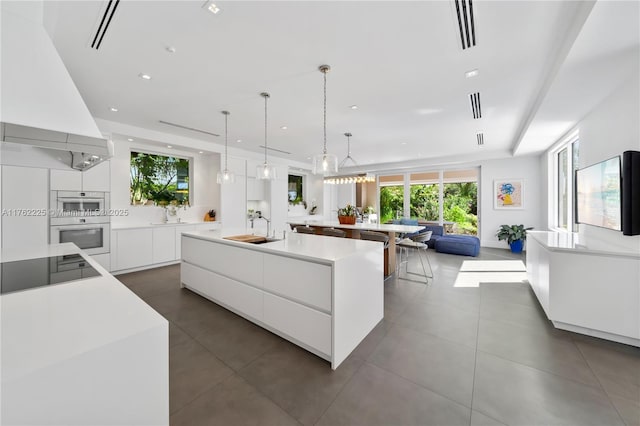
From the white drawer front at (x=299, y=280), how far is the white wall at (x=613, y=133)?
2.86 meters

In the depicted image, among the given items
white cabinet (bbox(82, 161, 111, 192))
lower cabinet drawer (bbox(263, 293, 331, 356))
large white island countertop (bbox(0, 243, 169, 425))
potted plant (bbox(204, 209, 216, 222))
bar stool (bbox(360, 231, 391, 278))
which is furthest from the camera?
potted plant (bbox(204, 209, 216, 222))

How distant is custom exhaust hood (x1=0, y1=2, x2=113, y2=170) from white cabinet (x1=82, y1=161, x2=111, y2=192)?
321cm

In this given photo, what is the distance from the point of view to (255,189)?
7059mm

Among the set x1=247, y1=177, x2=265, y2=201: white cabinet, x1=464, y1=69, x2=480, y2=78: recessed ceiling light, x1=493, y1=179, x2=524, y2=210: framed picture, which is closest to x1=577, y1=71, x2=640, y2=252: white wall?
x1=464, y1=69, x2=480, y2=78: recessed ceiling light

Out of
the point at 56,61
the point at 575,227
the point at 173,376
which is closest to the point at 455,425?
the point at 173,376

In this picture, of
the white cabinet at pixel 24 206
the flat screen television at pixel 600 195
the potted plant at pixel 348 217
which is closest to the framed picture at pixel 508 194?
the flat screen television at pixel 600 195

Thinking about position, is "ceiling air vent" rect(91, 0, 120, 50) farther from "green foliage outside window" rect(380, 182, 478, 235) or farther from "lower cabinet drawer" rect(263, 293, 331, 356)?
"green foliage outside window" rect(380, 182, 478, 235)

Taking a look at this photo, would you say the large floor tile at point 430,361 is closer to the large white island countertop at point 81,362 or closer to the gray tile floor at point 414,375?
the gray tile floor at point 414,375

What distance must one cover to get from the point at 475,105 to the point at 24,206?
658 centimetres

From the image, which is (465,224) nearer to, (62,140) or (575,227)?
(575,227)

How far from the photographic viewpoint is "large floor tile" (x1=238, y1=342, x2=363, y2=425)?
5.22 ft

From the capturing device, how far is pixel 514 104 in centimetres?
354

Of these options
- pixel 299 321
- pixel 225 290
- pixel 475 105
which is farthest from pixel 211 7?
pixel 475 105

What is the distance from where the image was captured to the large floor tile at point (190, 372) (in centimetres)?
168
